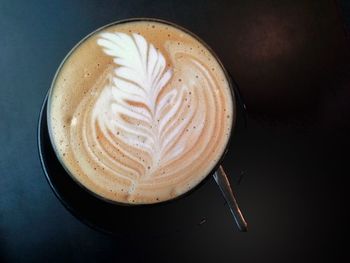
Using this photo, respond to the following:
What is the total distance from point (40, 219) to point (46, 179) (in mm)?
89

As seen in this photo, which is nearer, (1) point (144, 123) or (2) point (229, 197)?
(1) point (144, 123)

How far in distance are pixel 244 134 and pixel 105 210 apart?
1.17 feet

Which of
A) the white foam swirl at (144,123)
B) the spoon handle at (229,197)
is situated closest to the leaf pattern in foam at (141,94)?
the white foam swirl at (144,123)

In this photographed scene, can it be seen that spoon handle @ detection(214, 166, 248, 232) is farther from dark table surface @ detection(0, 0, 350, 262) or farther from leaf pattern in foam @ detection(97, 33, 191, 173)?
leaf pattern in foam @ detection(97, 33, 191, 173)

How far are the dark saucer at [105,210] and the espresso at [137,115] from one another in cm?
13

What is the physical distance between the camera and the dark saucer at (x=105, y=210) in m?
1.04

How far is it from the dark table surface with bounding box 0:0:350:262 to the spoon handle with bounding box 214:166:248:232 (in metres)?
0.03

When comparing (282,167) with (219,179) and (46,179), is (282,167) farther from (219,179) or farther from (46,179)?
(46,179)

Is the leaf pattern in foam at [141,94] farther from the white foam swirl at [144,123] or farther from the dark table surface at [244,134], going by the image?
the dark table surface at [244,134]

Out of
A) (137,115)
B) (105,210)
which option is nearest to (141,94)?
(137,115)

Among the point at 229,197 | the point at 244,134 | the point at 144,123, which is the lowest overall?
the point at 229,197

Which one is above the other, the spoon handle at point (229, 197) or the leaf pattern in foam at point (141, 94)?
the leaf pattern in foam at point (141, 94)

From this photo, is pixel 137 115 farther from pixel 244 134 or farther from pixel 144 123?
pixel 244 134

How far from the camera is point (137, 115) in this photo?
0.93 meters
